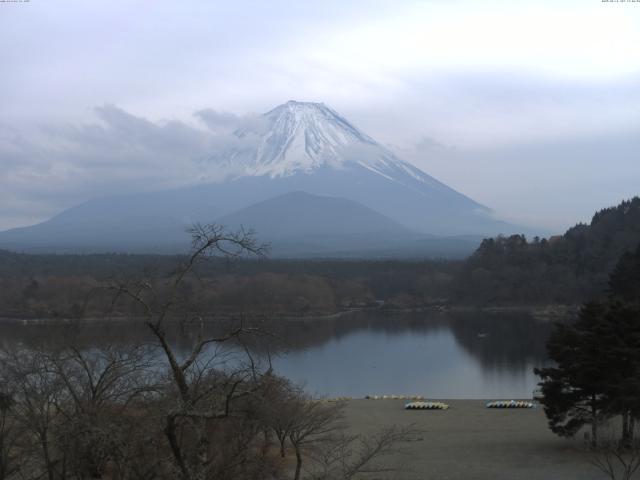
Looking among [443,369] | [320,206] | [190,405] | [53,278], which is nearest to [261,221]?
[320,206]

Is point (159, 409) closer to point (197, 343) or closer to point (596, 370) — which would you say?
point (197, 343)

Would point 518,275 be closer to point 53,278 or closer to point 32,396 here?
point 53,278

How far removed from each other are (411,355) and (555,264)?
832 inches

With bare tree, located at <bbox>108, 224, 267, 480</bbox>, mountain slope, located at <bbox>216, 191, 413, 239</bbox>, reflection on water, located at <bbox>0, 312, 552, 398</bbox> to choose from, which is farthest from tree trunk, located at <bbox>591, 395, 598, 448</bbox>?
mountain slope, located at <bbox>216, 191, 413, 239</bbox>

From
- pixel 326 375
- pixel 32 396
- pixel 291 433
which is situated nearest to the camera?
pixel 32 396

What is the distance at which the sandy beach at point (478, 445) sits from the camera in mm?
9250

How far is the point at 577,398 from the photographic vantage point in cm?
986

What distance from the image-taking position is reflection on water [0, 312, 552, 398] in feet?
63.2

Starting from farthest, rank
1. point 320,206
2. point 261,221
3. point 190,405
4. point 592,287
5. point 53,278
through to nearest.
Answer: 1. point 320,206
2. point 261,221
3. point 53,278
4. point 592,287
5. point 190,405

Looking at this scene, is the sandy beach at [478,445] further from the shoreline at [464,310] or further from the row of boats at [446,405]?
the shoreline at [464,310]

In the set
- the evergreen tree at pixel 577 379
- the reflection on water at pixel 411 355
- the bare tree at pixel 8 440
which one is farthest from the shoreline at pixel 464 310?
the bare tree at pixel 8 440

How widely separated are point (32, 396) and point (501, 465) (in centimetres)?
577

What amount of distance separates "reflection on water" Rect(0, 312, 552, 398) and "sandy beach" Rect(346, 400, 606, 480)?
2096 mm

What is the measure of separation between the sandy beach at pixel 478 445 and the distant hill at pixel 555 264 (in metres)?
25.7
